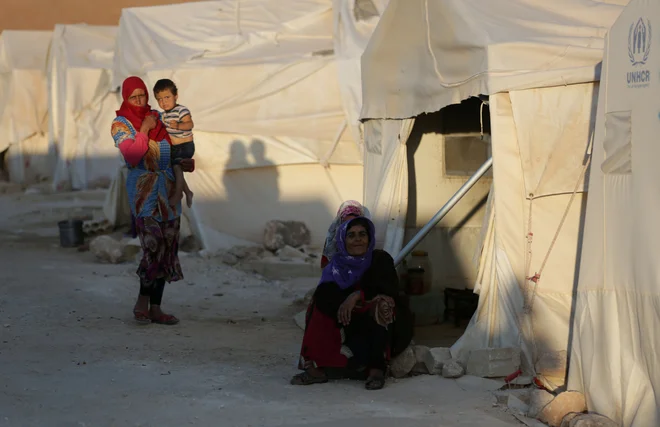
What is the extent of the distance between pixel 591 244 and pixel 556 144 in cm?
88

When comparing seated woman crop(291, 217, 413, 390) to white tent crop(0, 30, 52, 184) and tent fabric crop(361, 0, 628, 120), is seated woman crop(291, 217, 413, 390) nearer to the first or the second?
tent fabric crop(361, 0, 628, 120)

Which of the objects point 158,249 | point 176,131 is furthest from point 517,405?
point 176,131

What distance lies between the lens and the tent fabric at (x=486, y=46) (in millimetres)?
5000

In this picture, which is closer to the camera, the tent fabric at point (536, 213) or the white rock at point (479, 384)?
the white rock at point (479, 384)

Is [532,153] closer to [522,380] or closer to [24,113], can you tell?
[522,380]

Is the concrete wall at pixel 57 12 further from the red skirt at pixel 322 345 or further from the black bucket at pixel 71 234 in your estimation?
the red skirt at pixel 322 345

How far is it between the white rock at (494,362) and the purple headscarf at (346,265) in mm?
743

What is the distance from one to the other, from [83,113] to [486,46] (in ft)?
44.5

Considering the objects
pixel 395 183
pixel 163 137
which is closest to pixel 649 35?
pixel 395 183

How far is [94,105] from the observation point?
688 inches

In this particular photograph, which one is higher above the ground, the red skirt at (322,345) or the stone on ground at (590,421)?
the red skirt at (322,345)

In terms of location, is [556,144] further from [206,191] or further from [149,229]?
[206,191]

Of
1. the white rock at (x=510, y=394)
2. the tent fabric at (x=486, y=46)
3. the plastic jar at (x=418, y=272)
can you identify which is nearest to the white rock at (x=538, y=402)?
the white rock at (x=510, y=394)

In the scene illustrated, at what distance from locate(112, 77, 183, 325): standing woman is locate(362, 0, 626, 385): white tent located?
211 cm
